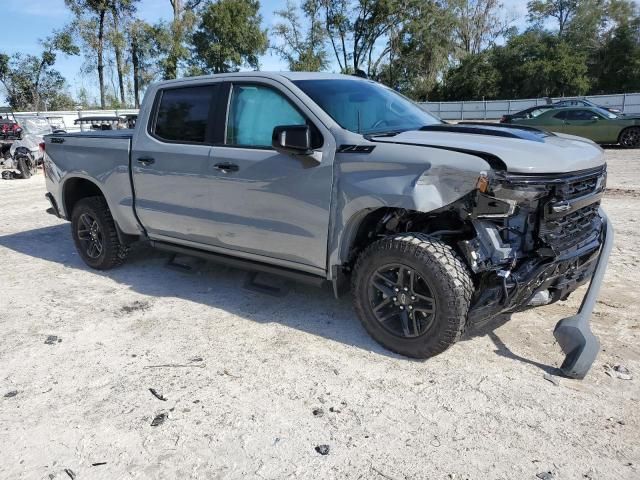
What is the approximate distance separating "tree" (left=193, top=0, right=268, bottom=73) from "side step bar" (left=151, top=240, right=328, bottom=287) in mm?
36366

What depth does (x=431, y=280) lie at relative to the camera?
3.25 metres

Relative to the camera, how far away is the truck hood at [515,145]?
3102mm

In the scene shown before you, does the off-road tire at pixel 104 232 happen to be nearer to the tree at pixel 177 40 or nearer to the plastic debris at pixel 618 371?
the plastic debris at pixel 618 371

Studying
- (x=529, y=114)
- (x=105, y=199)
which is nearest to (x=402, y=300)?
(x=105, y=199)

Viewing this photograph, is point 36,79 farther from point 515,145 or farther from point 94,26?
point 515,145

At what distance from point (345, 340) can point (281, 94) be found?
A: 1.90 metres

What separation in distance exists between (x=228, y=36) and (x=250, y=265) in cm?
3894

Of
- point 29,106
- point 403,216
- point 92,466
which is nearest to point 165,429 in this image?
point 92,466

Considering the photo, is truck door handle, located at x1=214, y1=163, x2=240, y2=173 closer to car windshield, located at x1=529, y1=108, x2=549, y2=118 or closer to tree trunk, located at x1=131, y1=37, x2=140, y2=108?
car windshield, located at x1=529, y1=108, x2=549, y2=118

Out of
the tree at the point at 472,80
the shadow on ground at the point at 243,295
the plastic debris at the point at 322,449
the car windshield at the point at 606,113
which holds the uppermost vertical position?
the tree at the point at 472,80

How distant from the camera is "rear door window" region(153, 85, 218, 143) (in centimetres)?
444

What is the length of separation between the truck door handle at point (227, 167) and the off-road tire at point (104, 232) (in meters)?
1.83

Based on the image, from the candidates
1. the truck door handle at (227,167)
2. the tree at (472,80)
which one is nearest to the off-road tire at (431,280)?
the truck door handle at (227,167)

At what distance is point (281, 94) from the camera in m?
3.96
